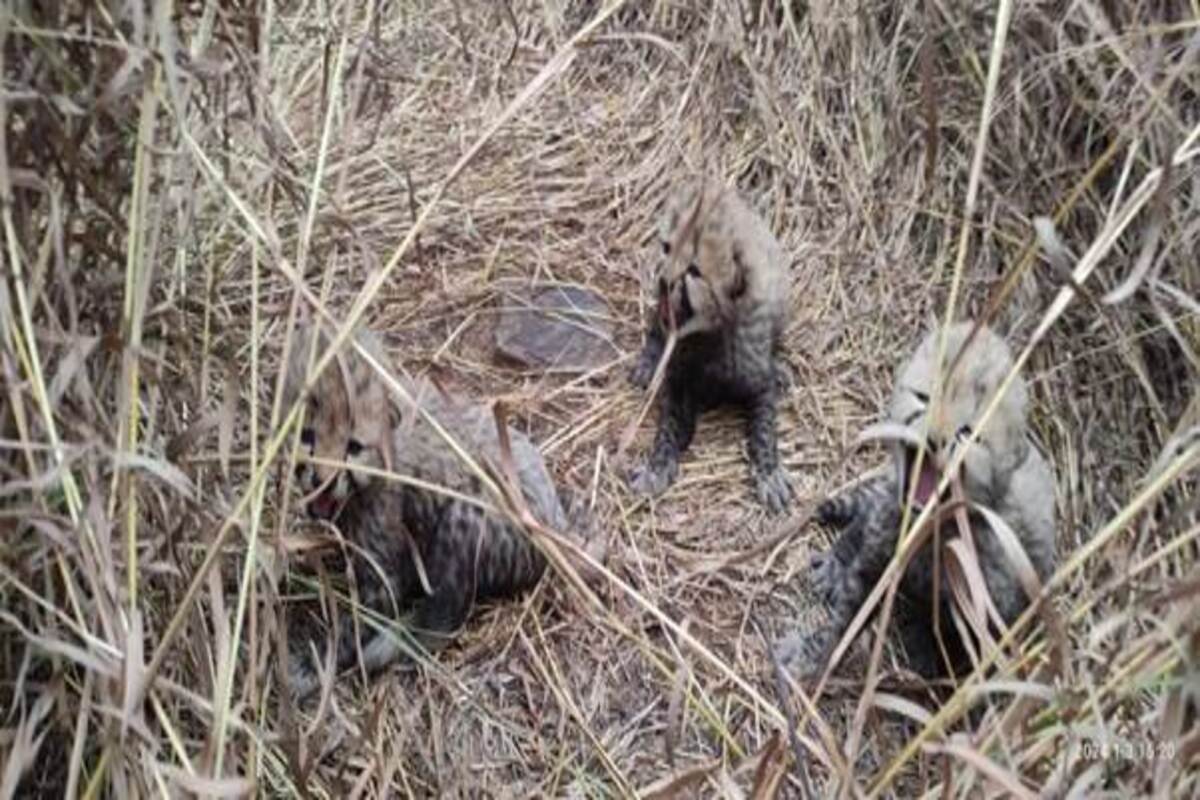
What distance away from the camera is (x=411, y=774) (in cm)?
336

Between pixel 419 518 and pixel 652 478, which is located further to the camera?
pixel 652 478

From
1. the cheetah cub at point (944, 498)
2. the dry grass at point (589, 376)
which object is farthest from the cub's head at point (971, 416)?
the dry grass at point (589, 376)

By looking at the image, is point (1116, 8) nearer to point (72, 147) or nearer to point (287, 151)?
point (287, 151)

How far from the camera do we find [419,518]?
3611 mm

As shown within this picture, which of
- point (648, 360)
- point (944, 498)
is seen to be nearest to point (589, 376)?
point (648, 360)

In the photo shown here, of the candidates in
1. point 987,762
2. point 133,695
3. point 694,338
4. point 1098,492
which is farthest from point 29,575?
point 1098,492

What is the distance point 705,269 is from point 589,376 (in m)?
0.36

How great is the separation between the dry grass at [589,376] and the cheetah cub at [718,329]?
6 cm

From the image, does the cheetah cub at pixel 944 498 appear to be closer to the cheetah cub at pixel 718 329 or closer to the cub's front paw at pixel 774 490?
the cub's front paw at pixel 774 490

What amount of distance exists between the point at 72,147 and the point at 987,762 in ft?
4.60

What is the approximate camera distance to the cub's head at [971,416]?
3.28 m

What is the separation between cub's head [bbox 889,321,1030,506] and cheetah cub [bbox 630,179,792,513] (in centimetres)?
48
